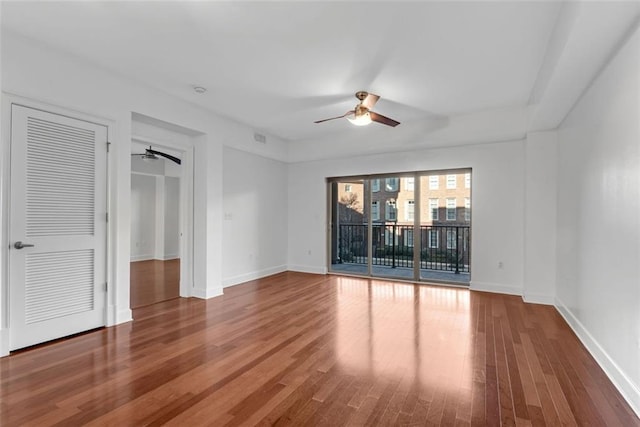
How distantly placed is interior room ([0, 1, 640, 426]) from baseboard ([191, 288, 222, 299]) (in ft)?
0.14

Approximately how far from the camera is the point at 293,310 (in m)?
3.90

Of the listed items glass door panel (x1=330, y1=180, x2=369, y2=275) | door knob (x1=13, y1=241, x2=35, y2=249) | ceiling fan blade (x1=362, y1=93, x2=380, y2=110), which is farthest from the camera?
glass door panel (x1=330, y1=180, x2=369, y2=275)

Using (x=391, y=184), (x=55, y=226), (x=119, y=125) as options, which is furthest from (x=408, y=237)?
(x=55, y=226)

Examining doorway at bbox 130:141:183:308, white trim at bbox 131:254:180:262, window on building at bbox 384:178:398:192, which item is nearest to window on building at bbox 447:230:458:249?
window on building at bbox 384:178:398:192

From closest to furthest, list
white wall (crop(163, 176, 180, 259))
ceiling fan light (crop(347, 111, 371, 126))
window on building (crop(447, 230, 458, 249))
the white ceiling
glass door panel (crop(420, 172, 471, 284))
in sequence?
the white ceiling → ceiling fan light (crop(347, 111, 371, 126)) → glass door panel (crop(420, 172, 471, 284)) → window on building (crop(447, 230, 458, 249)) → white wall (crop(163, 176, 180, 259))

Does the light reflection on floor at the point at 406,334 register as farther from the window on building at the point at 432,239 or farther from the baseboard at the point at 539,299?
the window on building at the point at 432,239

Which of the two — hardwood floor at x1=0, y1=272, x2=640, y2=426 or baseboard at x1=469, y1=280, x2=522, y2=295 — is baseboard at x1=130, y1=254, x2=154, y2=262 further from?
baseboard at x1=469, y1=280, x2=522, y2=295

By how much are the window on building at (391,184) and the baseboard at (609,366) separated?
323 cm

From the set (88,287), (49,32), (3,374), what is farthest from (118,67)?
(3,374)

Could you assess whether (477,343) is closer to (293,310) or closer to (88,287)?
(293,310)

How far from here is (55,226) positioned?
2.97 m

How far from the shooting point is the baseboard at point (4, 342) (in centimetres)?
259

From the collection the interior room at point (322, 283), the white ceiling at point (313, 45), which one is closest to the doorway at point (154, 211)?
the interior room at point (322, 283)

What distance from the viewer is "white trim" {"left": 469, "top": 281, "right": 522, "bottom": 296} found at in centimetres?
473
